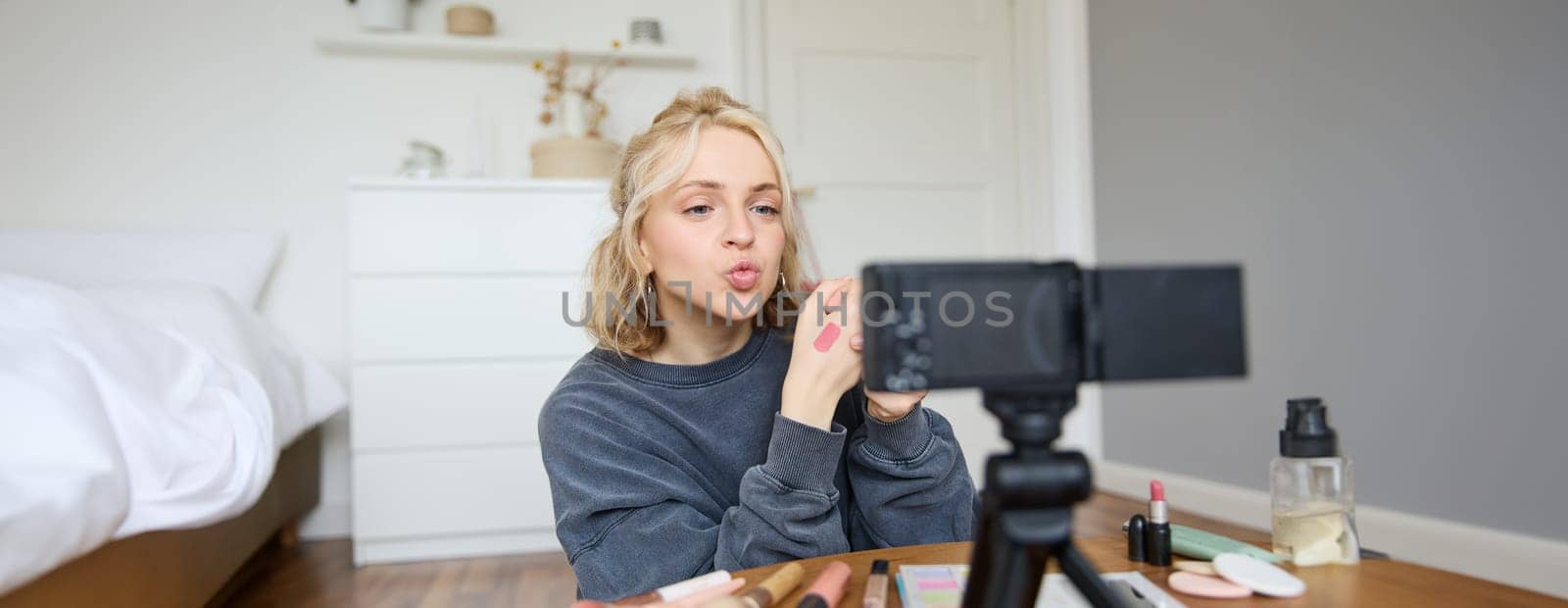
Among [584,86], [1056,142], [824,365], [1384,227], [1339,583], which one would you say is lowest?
[1339,583]

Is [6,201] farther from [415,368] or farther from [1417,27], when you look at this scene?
[1417,27]

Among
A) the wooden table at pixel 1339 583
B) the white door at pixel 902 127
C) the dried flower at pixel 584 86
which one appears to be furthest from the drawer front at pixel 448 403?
the wooden table at pixel 1339 583

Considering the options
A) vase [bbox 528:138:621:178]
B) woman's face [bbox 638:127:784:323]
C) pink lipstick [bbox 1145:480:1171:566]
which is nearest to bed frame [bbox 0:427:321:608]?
woman's face [bbox 638:127:784:323]

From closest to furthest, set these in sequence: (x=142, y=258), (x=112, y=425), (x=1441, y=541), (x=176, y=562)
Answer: (x=112, y=425)
(x=176, y=562)
(x=1441, y=541)
(x=142, y=258)

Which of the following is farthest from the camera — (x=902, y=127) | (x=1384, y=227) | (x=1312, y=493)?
(x=902, y=127)

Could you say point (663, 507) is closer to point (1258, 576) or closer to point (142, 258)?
point (1258, 576)

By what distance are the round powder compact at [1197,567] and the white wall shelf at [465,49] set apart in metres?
2.49

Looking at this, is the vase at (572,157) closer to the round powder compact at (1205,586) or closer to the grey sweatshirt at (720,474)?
the grey sweatshirt at (720,474)

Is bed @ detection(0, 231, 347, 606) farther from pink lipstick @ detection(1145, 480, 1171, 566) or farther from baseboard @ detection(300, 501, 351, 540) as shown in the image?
pink lipstick @ detection(1145, 480, 1171, 566)

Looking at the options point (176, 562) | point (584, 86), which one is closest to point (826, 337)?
point (176, 562)

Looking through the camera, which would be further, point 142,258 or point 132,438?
point 142,258

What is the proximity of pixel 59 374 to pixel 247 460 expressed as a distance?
386mm

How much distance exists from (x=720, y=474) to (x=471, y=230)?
167 cm

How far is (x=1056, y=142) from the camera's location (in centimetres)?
317
